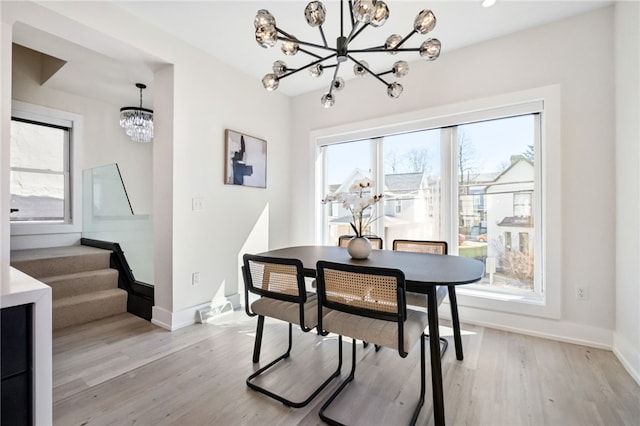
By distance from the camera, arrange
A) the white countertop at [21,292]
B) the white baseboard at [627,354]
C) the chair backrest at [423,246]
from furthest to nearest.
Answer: the chair backrest at [423,246]
the white baseboard at [627,354]
the white countertop at [21,292]

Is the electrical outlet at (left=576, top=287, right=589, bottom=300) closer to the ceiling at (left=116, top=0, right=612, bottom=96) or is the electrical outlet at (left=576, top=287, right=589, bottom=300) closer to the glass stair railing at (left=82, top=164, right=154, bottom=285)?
the ceiling at (left=116, top=0, right=612, bottom=96)

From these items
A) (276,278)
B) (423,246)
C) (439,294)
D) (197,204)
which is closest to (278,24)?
(197,204)

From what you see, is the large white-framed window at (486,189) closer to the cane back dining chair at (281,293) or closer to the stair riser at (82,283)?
the cane back dining chair at (281,293)

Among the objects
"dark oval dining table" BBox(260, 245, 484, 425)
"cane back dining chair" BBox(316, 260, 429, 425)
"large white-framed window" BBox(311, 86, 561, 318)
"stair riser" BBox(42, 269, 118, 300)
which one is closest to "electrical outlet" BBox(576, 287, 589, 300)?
"large white-framed window" BBox(311, 86, 561, 318)

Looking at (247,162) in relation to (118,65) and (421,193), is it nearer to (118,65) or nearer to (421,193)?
(118,65)

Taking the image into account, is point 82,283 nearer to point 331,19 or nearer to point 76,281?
point 76,281

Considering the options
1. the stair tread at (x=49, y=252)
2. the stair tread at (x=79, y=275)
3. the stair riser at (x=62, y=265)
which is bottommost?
the stair tread at (x=79, y=275)

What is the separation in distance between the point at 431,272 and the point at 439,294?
51 centimetres

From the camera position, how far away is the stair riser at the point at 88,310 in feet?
8.36

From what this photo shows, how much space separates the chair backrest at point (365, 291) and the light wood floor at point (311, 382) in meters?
0.58

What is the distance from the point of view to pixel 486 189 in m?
2.79

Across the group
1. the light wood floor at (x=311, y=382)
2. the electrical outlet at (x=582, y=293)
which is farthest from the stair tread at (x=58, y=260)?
the electrical outlet at (x=582, y=293)

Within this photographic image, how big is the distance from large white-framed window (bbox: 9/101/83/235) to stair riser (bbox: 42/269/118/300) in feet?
3.96

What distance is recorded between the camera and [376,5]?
4.45 feet
